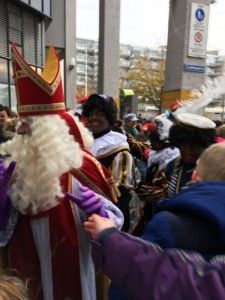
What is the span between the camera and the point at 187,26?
11.4m

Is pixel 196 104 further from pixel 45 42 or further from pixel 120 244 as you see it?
pixel 45 42

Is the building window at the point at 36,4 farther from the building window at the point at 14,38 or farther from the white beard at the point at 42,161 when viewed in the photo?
the white beard at the point at 42,161

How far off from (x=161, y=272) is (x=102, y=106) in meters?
2.51

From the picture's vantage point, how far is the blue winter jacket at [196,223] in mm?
1199

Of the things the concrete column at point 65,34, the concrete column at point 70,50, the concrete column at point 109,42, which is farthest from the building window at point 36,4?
the concrete column at point 109,42

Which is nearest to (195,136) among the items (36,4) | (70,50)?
(36,4)

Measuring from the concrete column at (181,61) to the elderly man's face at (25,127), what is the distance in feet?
30.4

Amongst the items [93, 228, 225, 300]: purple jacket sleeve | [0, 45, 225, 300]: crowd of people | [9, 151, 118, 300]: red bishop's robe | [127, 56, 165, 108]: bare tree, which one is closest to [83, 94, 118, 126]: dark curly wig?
[0, 45, 225, 300]: crowd of people

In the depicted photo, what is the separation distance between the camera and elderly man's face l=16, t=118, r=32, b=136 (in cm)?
199

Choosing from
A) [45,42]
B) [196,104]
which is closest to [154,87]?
[45,42]

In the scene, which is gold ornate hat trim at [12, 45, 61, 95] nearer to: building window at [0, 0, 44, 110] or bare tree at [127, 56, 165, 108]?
building window at [0, 0, 44, 110]

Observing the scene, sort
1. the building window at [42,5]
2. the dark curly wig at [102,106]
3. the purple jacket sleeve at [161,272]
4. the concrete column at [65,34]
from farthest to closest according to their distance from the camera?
the concrete column at [65,34] → the building window at [42,5] → the dark curly wig at [102,106] → the purple jacket sleeve at [161,272]

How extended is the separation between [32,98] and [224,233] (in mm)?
1151

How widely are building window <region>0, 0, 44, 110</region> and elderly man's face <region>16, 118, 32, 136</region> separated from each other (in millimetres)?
9294
